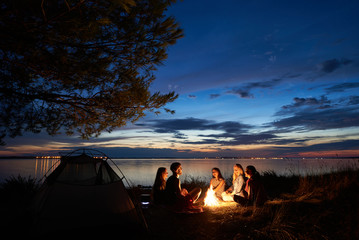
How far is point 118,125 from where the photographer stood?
25.9 ft

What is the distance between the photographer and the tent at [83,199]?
492 centimetres

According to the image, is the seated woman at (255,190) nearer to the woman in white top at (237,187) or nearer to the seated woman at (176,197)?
the woman in white top at (237,187)

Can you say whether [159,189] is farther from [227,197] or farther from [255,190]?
[255,190]

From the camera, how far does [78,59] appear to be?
19.3 ft

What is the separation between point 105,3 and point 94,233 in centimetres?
490

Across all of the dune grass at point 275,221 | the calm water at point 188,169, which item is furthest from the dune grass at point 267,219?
the calm water at point 188,169

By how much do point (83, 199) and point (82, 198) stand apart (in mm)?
31

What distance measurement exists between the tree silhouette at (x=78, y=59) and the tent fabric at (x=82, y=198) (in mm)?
2115

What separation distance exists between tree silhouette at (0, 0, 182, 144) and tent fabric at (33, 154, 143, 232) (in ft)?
6.94

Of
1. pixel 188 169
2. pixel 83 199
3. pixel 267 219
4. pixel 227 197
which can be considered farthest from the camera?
pixel 188 169

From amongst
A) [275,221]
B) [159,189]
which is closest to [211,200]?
[159,189]

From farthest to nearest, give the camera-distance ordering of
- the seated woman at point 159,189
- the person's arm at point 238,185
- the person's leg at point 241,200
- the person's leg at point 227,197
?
the person's leg at point 227,197, the person's arm at point 238,185, the seated woman at point 159,189, the person's leg at point 241,200

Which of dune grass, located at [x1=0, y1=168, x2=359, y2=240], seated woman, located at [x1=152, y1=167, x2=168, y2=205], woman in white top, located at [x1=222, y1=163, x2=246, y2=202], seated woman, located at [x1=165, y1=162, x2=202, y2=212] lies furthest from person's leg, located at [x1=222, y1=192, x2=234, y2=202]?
seated woman, located at [x1=152, y1=167, x2=168, y2=205]

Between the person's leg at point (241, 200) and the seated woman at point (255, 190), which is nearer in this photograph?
the seated woman at point (255, 190)
